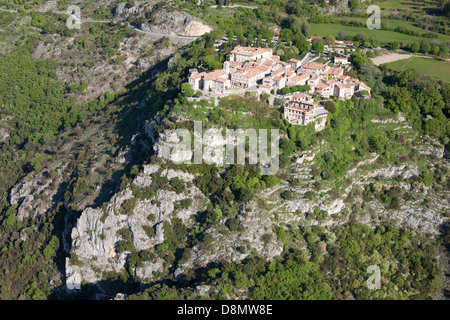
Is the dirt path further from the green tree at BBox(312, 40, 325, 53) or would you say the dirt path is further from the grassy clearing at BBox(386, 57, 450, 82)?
the green tree at BBox(312, 40, 325, 53)

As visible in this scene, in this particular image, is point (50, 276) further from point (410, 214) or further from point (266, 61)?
point (410, 214)

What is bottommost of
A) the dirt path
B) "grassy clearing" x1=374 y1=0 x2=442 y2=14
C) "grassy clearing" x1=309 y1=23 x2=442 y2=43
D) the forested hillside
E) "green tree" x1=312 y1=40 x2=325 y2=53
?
the forested hillside

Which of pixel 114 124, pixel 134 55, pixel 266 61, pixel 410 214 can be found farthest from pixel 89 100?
pixel 410 214

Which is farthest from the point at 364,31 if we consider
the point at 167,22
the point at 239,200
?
the point at 239,200

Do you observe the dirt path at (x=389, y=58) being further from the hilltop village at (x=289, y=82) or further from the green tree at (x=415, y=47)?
the hilltop village at (x=289, y=82)

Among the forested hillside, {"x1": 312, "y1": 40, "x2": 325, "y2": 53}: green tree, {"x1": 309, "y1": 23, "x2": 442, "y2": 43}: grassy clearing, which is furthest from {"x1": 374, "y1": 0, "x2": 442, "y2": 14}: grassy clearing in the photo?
{"x1": 312, "y1": 40, "x2": 325, "y2": 53}: green tree

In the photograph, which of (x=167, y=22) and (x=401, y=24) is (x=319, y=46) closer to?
(x=401, y=24)
